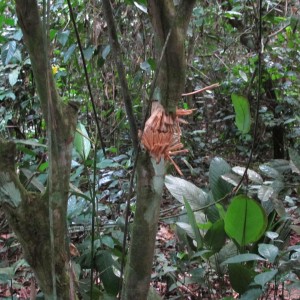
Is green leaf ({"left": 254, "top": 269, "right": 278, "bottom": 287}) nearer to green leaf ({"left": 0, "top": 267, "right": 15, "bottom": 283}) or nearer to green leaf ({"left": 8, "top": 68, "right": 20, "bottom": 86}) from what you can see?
green leaf ({"left": 0, "top": 267, "right": 15, "bottom": 283})

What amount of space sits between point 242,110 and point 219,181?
1.19 ft

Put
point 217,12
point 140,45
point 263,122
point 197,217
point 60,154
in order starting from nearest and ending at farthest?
point 60,154 → point 197,217 → point 140,45 → point 217,12 → point 263,122

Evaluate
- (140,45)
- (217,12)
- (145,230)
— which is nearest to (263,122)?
(217,12)

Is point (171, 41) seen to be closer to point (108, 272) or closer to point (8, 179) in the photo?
point (8, 179)

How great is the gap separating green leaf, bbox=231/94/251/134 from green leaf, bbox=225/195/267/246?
0.24 meters

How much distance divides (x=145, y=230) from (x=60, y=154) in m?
0.24

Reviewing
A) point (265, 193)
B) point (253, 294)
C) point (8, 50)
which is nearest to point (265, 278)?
point (253, 294)

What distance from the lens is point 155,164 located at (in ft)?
3.05

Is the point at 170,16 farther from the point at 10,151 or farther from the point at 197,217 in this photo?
the point at 197,217

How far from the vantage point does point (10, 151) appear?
3.16 ft

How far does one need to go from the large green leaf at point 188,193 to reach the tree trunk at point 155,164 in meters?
0.57

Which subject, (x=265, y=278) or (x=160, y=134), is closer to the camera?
(x=160, y=134)

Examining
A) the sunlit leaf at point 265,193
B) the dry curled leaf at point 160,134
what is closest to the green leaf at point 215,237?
the sunlit leaf at point 265,193

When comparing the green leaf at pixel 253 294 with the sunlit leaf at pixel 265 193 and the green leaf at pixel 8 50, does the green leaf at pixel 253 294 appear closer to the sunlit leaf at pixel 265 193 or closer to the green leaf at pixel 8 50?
the sunlit leaf at pixel 265 193
